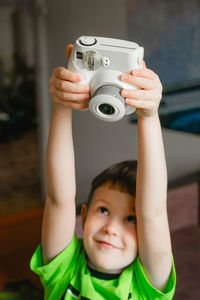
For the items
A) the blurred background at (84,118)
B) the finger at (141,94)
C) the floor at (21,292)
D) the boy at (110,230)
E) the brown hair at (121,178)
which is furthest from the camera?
the blurred background at (84,118)

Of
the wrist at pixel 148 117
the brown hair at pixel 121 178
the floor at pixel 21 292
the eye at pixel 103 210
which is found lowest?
the floor at pixel 21 292

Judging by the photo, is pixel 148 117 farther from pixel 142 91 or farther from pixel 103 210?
pixel 103 210

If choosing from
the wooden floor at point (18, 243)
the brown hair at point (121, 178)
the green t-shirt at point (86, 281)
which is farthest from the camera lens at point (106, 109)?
the wooden floor at point (18, 243)

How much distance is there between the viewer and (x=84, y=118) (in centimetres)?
273

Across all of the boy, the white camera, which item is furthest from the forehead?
the white camera

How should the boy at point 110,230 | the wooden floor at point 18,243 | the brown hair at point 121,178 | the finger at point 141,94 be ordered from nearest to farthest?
the finger at point 141,94 < the boy at point 110,230 < the brown hair at point 121,178 < the wooden floor at point 18,243

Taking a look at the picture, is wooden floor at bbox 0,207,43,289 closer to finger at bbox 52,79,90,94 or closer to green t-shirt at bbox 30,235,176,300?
green t-shirt at bbox 30,235,176,300

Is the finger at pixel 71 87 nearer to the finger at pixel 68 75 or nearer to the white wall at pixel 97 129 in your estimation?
the finger at pixel 68 75

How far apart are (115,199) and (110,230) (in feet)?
0.22

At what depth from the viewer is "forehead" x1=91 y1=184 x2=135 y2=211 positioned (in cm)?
77

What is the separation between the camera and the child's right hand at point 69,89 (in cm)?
60

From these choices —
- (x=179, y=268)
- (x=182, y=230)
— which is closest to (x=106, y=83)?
(x=179, y=268)

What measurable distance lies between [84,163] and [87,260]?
6.48ft

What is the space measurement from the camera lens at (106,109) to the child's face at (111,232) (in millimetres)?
231
